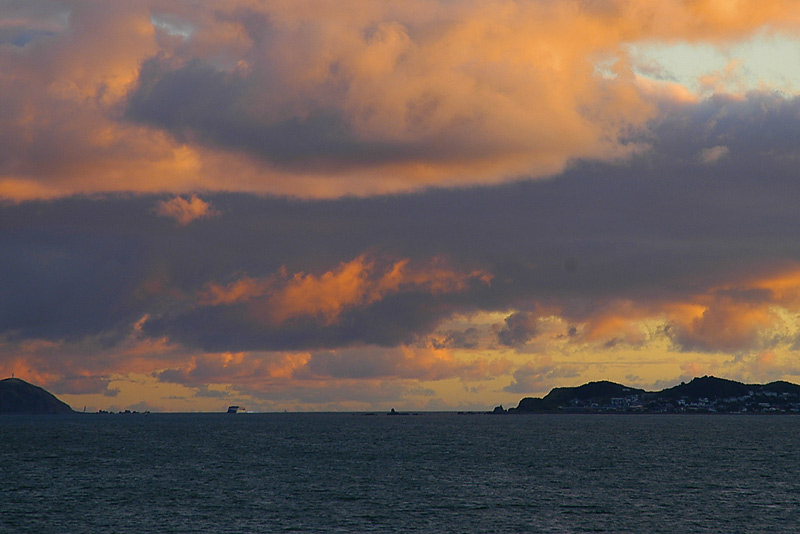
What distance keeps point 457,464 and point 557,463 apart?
69.3 ft

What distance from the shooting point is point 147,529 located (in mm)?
96750

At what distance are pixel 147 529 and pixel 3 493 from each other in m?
44.7

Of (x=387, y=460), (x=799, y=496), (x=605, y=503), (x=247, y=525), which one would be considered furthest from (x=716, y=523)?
(x=387, y=460)

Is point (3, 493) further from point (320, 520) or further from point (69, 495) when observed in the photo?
point (320, 520)

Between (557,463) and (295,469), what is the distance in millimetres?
54661

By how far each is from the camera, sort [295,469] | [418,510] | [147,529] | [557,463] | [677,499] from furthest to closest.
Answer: [557,463] → [295,469] → [677,499] → [418,510] → [147,529]

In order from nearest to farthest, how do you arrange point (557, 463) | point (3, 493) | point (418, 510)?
point (418, 510), point (3, 493), point (557, 463)

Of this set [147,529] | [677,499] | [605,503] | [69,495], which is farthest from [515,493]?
[69,495]

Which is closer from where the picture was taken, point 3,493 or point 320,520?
point 320,520

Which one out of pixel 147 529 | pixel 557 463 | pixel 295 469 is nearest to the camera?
pixel 147 529

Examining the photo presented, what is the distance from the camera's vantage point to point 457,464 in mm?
177625

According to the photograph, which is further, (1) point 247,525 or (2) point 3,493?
(2) point 3,493

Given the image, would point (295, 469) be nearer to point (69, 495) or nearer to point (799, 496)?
point (69, 495)

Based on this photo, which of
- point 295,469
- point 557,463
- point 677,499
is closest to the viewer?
point 677,499
